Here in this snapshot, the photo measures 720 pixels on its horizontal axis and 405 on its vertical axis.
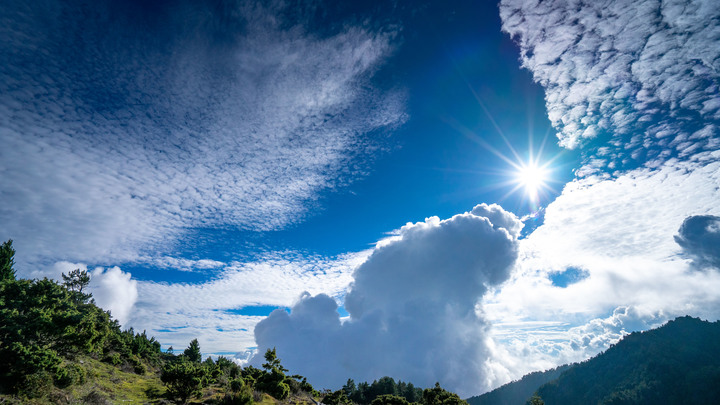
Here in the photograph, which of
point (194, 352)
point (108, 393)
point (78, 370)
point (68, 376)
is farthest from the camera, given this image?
point (194, 352)

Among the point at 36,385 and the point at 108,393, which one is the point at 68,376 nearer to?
the point at 36,385

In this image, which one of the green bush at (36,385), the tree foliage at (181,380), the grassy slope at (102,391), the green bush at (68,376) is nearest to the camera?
the green bush at (36,385)

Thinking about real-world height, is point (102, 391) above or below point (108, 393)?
above

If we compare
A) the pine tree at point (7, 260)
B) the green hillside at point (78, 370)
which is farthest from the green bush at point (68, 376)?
the pine tree at point (7, 260)

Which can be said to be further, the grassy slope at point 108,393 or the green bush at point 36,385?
the grassy slope at point 108,393

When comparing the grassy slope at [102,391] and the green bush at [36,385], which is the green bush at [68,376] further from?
the green bush at [36,385]

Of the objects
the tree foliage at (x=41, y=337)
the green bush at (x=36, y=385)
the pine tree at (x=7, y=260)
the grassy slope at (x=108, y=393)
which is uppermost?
the pine tree at (x=7, y=260)

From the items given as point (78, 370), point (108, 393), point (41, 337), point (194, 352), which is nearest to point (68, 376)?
point (78, 370)

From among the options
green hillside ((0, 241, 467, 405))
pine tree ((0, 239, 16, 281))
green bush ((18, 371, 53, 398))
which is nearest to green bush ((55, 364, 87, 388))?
green hillside ((0, 241, 467, 405))

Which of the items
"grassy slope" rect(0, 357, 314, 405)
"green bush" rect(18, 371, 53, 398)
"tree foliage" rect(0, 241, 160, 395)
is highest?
"tree foliage" rect(0, 241, 160, 395)

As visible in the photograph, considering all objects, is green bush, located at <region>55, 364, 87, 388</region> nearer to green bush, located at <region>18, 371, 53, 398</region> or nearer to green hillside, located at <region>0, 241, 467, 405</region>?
green hillside, located at <region>0, 241, 467, 405</region>

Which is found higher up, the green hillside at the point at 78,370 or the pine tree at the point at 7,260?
the pine tree at the point at 7,260

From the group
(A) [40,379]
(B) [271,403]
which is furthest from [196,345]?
(A) [40,379]

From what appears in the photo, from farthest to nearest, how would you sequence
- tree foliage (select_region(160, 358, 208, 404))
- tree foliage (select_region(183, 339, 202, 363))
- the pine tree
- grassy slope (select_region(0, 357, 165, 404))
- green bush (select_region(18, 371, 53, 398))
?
1. tree foliage (select_region(183, 339, 202, 363))
2. the pine tree
3. tree foliage (select_region(160, 358, 208, 404))
4. grassy slope (select_region(0, 357, 165, 404))
5. green bush (select_region(18, 371, 53, 398))
